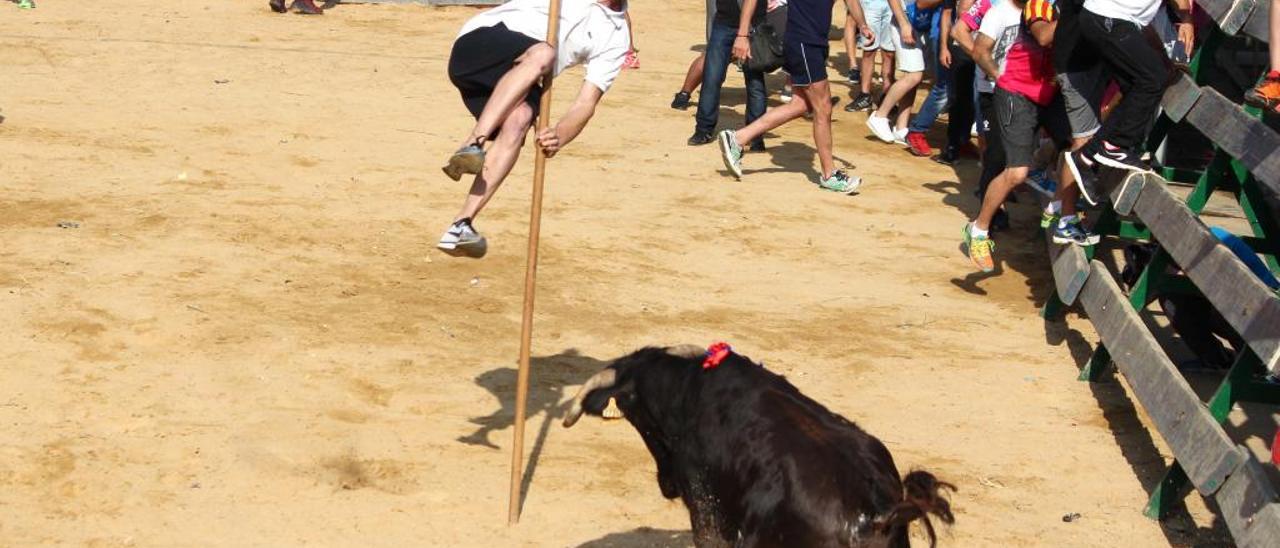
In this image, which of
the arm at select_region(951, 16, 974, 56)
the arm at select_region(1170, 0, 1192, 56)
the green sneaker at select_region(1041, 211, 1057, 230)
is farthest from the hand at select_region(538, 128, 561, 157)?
the arm at select_region(951, 16, 974, 56)

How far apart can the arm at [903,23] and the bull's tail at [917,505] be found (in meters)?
9.74

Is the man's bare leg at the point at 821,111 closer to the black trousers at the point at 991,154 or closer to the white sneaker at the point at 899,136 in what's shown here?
the black trousers at the point at 991,154

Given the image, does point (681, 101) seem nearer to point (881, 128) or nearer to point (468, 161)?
point (881, 128)

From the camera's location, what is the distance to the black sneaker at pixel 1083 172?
948cm

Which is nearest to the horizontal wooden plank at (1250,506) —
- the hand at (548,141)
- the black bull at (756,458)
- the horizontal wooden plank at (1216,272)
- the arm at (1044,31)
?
the horizontal wooden plank at (1216,272)

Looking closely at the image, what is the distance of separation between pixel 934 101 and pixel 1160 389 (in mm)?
7273

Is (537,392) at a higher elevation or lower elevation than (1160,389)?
lower

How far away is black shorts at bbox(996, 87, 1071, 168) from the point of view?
10055mm

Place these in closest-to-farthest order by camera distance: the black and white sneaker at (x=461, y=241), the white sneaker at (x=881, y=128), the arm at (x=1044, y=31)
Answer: the black and white sneaker at (x=461, y=241) < the arm at (x=1044, y=31) < the white sneaker at (x=881, y=128)

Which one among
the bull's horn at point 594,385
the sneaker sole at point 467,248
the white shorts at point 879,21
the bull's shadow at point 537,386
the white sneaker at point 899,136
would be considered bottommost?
the white sneaker at point 899,136

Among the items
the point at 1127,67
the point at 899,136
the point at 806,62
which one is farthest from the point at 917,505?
the point at 899,136

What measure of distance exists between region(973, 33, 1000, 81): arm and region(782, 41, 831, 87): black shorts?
2.04 metres

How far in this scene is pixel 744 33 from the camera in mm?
13391

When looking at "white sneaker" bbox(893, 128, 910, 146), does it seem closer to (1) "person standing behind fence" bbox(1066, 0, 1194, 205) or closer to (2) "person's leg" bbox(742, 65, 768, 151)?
(2) "person's leg" bbox(742, 65, 768, 151)
